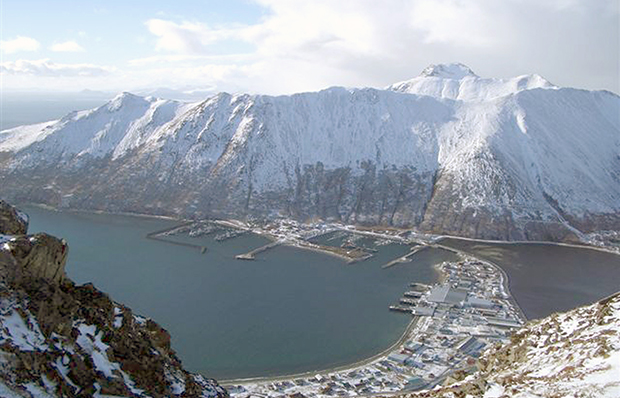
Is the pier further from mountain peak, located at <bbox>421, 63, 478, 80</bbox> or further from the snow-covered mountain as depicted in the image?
mountain peak, located at <bbox>421, 63, 478, 80</bbox>

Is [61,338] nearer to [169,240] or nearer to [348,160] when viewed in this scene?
[169,240]

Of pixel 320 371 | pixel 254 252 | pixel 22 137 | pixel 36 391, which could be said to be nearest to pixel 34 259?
pixel 36 391

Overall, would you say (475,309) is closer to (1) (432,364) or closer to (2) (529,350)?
(1) (432,364)

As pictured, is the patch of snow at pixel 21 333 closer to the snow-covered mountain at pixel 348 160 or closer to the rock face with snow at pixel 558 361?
the rock face with snow at pixel 558 361

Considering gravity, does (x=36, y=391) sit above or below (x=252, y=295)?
above

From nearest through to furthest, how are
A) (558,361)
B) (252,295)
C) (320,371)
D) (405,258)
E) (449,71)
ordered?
1. (558,361)
2. (320,371)
3. (252,295)
4. (405,258)
5. (449,71)

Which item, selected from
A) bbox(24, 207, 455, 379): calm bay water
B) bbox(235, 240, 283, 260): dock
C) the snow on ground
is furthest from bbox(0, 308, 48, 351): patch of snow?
the snow on ground
